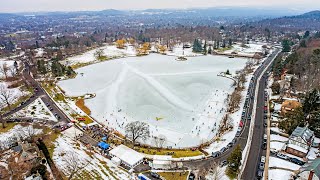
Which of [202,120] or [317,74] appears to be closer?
[202,120]

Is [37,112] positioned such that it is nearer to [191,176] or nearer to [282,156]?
[191,176]

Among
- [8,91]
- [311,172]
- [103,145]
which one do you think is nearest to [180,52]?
[8,91]

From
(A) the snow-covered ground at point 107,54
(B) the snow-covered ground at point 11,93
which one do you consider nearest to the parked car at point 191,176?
(B) the snow-covered ground at point 11,93

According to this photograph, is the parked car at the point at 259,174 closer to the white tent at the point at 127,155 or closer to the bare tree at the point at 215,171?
the bare tree at the point at 215,171

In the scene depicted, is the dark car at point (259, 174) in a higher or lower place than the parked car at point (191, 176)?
higher

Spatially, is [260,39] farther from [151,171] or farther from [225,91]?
[151,171]

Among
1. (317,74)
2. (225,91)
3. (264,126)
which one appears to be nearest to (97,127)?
(264,126)

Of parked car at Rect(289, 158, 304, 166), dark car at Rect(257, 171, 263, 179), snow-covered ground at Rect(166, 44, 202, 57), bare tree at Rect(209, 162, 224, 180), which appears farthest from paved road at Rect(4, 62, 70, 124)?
snow-covered ground at Rect(166, 44, 202, 57)
